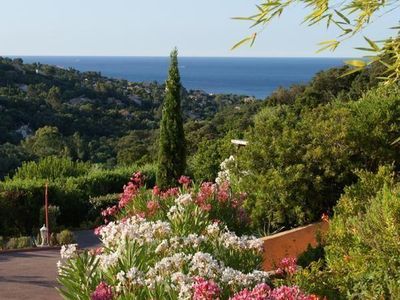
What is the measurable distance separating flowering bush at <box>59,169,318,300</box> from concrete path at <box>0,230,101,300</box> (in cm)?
237

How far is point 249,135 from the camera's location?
9844 millimetres

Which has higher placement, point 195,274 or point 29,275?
point 195,274

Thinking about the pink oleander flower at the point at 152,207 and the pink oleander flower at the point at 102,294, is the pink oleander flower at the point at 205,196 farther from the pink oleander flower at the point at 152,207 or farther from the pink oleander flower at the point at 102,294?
the pink oleander flower at the point at 102,294

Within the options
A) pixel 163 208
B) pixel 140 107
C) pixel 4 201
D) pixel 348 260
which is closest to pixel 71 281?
pixel 348 260

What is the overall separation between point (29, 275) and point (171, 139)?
25.1 feet

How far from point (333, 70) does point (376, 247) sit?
103ft

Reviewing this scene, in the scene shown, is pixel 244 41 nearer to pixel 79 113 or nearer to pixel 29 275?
pixel 29 275

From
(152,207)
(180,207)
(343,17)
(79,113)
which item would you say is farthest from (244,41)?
(79,113)

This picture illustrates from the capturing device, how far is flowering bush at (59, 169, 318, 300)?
13.5 ft

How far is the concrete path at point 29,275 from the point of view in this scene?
8.61 metres

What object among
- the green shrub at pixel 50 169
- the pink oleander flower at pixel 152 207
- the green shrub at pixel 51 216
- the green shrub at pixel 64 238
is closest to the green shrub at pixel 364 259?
the pink oleander flower at pixel 152 207

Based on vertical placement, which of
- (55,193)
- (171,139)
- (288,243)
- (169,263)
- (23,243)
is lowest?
(23,243)

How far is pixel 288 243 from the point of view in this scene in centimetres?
792

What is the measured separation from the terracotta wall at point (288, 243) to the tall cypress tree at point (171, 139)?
29.2 ft
